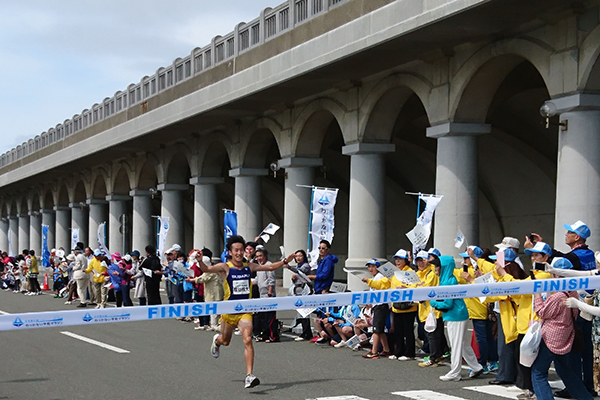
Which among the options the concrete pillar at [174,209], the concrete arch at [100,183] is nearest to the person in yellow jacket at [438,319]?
the concrete pillar at [174,209]

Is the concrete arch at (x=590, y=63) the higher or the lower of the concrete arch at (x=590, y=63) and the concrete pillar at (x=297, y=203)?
the higher

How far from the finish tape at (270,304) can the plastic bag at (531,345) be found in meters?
0.40

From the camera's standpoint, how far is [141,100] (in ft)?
111

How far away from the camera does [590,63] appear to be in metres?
15.8

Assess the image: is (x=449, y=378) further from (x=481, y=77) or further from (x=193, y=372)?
(x=481, y=77)

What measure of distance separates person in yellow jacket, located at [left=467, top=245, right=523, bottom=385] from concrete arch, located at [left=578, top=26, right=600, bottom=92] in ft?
19.6

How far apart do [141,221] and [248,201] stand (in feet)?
35.2

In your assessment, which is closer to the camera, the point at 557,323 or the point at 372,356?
the point at 557,323

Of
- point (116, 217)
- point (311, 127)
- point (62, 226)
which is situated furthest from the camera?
point (62, 226)

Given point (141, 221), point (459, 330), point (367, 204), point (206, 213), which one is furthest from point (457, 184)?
point (141, 221)

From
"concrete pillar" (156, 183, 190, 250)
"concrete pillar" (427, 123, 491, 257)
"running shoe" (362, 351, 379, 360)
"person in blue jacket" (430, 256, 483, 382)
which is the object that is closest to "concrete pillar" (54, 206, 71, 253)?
"concrete pillar" (156, 183, 190, 250)

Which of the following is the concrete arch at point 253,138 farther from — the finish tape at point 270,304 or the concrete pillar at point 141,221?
the finish tape at point 270,304

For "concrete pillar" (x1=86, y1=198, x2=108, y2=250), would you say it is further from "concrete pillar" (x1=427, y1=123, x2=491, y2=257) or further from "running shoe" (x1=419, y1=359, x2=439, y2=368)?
"running shoe" (x1=419, y1=359, x2=439, y2=368)

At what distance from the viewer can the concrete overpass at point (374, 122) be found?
54.1 feet
